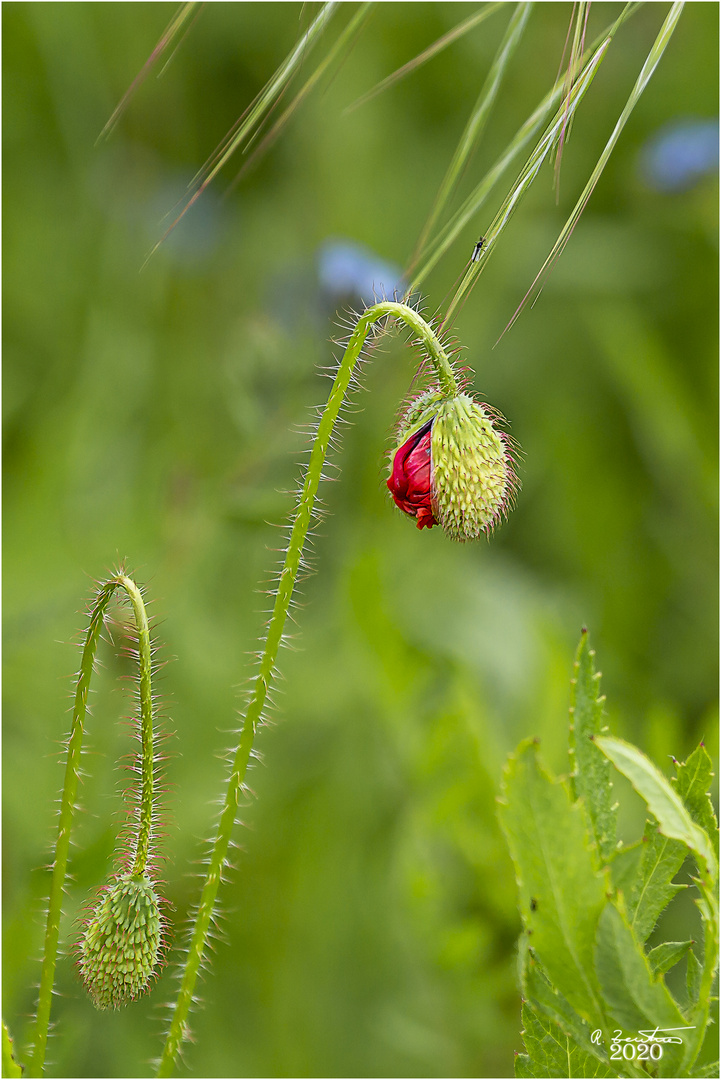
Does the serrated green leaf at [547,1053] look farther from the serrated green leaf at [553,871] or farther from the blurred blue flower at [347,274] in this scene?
the blurred blue flower at [347,274]

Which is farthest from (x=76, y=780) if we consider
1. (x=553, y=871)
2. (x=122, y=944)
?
(x=553, y=871)

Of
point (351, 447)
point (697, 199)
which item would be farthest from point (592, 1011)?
point (697, 199)

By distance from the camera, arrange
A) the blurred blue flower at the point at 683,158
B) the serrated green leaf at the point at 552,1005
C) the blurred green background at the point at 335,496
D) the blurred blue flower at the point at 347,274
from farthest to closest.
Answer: the blurred blue flower at the point at 683,158 < the blurred blue flower at the point at 347,274 < the blurred green background at the point at 335,496 < the serrated green leaf at the point at 552,1005

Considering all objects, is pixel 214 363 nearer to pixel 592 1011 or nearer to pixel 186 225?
pixel 186 225

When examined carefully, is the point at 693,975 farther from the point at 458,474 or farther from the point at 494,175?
the point at 494,175

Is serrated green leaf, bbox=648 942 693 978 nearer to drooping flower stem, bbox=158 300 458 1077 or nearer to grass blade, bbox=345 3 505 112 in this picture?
drooping flower stem, bbox=158 300 458 1077

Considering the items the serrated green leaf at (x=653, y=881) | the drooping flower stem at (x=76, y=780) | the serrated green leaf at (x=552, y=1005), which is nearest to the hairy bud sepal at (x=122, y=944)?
the drooping flower stem at (x=76, y=780)
